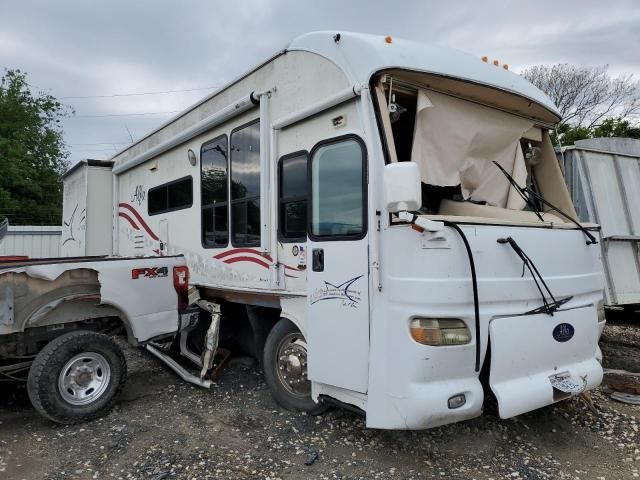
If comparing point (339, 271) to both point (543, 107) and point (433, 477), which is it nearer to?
point (433, 477)

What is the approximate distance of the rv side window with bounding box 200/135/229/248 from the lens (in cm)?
518

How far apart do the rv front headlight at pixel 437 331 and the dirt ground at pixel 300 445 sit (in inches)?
38.0

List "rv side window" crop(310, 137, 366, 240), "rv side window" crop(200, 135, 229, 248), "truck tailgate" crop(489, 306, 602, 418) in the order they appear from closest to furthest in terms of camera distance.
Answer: "truck tailgate" crop(489, 306, 602, 418) < "rv side window" crop(310, 137, 366, 240) < "rv side window" crop(200, 135, 229, 248)

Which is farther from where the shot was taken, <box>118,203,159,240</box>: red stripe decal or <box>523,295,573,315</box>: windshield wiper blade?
<box>118,203,159,240</box>: red stripe decal

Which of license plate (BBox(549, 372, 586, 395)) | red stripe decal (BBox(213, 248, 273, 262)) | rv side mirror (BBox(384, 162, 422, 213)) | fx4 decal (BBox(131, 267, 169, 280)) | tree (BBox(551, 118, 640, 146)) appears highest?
tree (BBox(551, 118, 640, 146))

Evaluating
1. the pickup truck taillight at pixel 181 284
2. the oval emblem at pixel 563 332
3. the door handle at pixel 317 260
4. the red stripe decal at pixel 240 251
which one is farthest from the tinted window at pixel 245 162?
the oval emblem at pixel 563 332

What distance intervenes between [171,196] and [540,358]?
4.72m

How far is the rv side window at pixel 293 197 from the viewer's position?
13.5 ft

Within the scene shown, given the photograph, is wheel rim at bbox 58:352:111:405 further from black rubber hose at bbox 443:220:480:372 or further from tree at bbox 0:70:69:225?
tree at bbox 0:70:69:225

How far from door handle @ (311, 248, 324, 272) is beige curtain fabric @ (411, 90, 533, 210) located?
0.99 m

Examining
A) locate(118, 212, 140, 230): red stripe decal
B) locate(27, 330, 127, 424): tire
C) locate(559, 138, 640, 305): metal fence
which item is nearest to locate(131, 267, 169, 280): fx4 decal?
locate(27, 330, 127, 424): tire

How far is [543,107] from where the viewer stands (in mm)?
4359

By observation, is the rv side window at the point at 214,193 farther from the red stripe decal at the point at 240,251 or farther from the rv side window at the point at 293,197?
the rv side window at the point at 293,197

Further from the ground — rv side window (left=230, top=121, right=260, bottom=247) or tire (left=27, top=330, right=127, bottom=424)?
rv side window (left=230, top=121, right=260, bottom=247)
